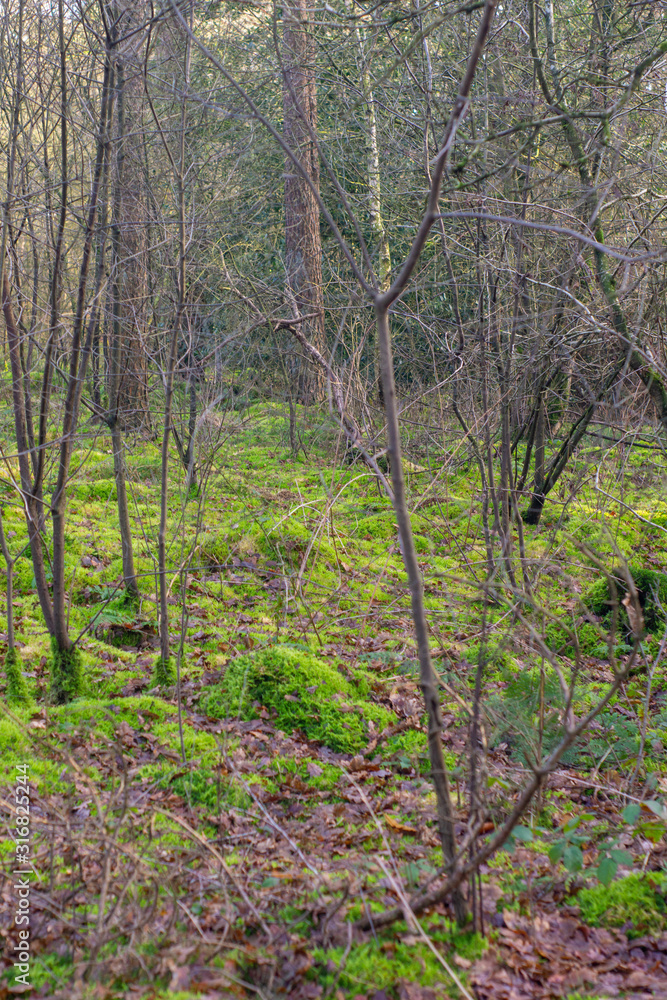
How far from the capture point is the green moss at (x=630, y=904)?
94.0 inches

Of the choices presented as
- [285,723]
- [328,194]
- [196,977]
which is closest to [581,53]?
[285,723]

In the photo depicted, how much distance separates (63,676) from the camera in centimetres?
404

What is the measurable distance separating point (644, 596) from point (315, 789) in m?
3.25

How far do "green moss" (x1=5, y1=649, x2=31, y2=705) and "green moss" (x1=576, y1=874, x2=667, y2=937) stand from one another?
121 inches

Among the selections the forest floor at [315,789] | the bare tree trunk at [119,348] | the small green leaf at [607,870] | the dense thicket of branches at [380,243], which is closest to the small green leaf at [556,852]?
the forest floor at [315,789]

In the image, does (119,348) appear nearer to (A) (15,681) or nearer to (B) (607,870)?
(A) (15,681)

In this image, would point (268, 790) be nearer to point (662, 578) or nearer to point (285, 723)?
point (285, 723)

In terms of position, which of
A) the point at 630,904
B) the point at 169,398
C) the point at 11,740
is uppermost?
the point at 169,398

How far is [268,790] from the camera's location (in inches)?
134

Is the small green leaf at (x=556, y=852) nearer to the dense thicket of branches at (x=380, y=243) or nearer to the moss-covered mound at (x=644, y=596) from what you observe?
the dense thicket of branches at (x=380, y=243)

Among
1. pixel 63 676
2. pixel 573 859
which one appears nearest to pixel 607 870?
pixel 573 859

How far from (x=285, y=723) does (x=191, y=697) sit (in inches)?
25.5

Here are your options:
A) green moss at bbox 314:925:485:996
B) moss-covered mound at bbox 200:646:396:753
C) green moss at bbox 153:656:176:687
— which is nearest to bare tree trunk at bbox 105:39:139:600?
green moss at bbox 153:656:176:687

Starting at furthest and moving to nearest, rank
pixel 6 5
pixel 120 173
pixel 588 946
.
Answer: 1. pixel 120 173
2. pixel 6 5
3. pixel 588 946
